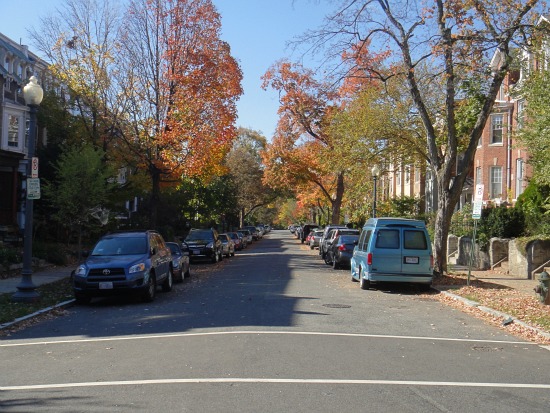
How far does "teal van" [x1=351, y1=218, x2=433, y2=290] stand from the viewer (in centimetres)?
1691

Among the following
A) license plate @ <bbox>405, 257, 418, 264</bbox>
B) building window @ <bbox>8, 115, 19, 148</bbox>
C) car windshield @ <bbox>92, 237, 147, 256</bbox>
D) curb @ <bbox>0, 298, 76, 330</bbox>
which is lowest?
curb @ <bbox>0, 298, 76, 330</bbox>

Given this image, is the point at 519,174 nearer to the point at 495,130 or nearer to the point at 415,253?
the point at 495,130

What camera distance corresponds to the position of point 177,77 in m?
25.6

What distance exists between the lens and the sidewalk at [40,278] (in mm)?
15933

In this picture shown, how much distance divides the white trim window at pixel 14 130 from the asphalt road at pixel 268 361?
22.6 meters

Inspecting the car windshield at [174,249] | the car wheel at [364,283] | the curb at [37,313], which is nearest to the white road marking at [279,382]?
the curb at [37,313]

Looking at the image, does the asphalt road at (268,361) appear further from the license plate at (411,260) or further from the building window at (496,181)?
the building window at (496,181)

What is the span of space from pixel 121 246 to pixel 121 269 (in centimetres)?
149

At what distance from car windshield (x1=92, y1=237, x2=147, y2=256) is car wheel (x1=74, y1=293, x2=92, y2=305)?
4.10 ft

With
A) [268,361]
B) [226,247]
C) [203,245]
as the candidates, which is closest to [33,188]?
[268,361]

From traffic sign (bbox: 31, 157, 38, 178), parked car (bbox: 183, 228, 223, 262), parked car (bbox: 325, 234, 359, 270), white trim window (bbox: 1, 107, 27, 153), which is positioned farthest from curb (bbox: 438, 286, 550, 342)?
white trim window (bbox: 1, 107, 27, 153)

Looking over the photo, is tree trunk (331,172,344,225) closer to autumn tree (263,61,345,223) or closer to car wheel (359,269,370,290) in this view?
autumn tree (263,61,345,223)

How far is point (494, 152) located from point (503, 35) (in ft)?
59.6

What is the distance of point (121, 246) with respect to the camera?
15.3 meters
